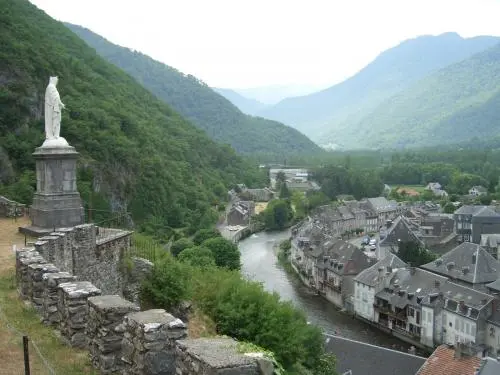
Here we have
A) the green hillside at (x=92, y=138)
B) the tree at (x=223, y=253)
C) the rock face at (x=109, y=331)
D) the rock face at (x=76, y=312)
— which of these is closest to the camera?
the rock face at (x=109, y=331)

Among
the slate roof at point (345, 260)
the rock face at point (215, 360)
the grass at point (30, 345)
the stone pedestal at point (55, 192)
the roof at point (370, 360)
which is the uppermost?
the stone pedestal at point (55, 192)

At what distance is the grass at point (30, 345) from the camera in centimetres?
824

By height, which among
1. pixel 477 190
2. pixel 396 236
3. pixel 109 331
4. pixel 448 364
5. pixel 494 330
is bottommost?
pixel 494 330

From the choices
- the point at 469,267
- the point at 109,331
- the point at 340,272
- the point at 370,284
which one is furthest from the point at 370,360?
the point at 109,331

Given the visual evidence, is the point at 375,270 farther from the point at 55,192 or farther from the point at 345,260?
the point at 55,192

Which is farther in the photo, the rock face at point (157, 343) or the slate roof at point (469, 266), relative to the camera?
the slate roof at point (469, 266)

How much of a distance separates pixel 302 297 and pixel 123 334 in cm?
4501

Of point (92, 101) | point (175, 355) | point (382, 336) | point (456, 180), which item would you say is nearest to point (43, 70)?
point (92, 101)

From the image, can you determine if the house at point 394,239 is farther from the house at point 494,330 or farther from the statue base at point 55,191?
the statue base at point 55,191

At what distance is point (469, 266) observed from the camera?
4581 centimetres

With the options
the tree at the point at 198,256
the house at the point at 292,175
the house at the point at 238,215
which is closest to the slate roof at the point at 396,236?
the tree at the point at 198,256

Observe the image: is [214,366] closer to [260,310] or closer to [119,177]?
[260,310]

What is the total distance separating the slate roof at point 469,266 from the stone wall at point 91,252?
34662 mm

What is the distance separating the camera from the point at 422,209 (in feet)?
315
